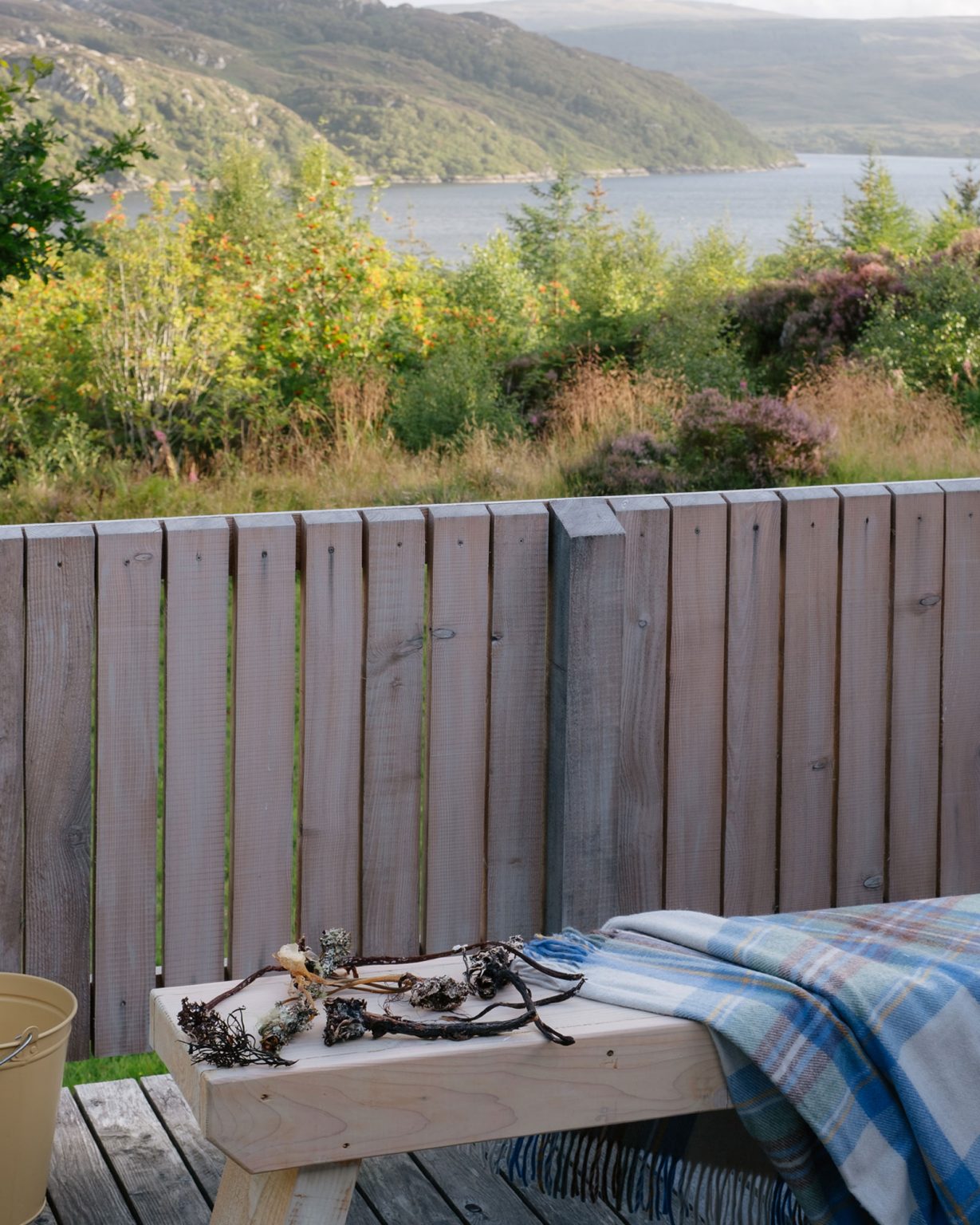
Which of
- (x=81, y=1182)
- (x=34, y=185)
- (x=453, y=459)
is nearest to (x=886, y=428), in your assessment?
(x=453, y=459)

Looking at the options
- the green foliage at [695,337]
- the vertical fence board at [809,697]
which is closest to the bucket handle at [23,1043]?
the vertical fence board at [809,697]

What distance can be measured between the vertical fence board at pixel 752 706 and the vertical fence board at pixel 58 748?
121 cm

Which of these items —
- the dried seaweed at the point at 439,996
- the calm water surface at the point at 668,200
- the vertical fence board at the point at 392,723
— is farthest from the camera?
the calm water surface at the point at 668,200

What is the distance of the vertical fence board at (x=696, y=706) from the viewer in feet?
8.90

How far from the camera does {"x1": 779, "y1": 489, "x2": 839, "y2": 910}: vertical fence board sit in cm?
278

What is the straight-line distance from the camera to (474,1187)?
2.29 m

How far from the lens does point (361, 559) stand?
252 cm

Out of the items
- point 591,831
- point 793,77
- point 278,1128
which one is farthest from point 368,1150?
point 793,77

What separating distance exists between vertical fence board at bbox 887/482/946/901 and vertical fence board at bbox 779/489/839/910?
0.14 metres

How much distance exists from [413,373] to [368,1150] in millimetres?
10261

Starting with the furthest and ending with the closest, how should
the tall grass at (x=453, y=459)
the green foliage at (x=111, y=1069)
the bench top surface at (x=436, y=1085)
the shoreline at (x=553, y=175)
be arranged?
the shoreline at (x=553, y=175) → the tall grass at (x=453, y=459) → the green foliage at (x=111, y=1069) → the bench top surface at (x=436, y=1085)

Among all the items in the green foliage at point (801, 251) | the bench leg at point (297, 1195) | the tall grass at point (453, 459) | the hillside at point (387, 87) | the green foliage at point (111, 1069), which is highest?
the hillside at point (387, 87)

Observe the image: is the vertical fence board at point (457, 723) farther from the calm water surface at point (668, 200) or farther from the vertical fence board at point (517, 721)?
the calm water surface at point (668, 200)

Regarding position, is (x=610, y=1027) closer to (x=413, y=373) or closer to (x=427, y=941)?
(x=427, y=941)
